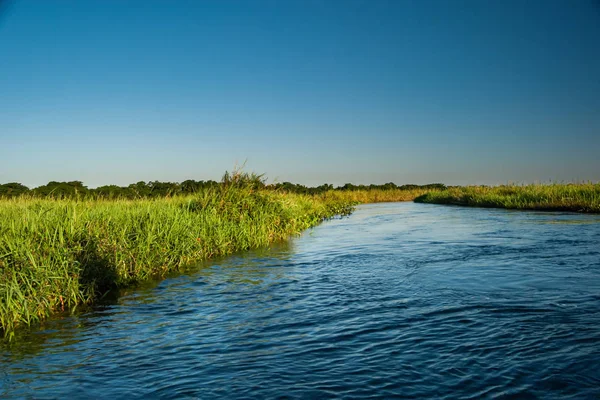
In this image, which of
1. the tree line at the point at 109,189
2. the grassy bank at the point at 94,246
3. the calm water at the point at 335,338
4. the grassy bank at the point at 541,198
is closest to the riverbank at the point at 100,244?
the grassy bank at the point at 94,246

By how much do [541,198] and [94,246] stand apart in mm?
32005

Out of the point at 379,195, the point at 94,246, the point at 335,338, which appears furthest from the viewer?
the point at 379,195

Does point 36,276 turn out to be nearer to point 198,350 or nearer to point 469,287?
point 198,350

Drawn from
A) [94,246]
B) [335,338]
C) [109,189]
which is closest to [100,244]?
[94,246]

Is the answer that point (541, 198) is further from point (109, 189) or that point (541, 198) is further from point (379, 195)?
point (379, 195)

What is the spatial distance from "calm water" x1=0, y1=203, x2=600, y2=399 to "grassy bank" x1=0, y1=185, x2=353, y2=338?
0.57 metres

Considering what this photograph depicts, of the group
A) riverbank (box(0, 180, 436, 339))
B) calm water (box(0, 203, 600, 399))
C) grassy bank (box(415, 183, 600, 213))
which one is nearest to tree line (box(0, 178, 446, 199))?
riverbank (box(0, 180, 436, 339))

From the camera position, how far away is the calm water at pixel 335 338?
16.0ft

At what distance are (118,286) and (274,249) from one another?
268 inches

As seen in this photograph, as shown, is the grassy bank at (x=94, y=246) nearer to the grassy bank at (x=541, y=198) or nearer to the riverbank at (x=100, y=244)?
the riverbank at (x=100, y=244)

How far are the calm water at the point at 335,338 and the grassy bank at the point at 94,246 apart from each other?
0.57m

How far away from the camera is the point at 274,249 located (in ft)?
52.2

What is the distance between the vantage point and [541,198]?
33062 mm

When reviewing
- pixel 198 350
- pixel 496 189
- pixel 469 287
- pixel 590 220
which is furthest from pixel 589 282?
pixel 496 189
